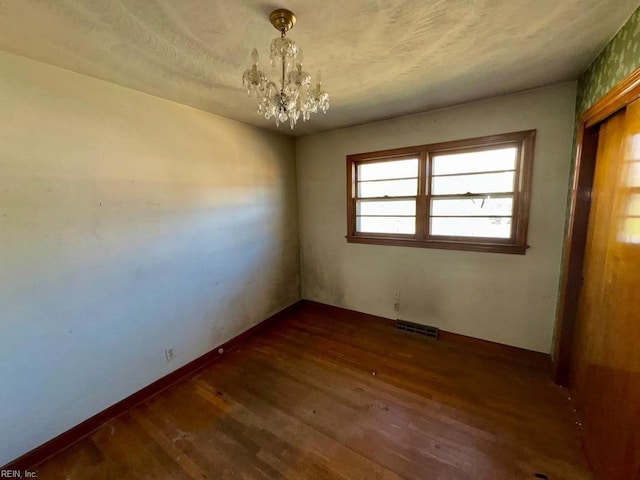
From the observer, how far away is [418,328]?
286cm

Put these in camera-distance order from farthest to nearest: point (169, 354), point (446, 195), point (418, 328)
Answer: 1. point (418, 328)
2. point (446, 195)
3. point (169, 354)

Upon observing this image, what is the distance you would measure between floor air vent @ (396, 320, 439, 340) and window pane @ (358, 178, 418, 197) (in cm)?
147

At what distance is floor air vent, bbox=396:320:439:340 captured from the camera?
9.11 feet

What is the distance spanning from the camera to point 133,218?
1910 millimetres

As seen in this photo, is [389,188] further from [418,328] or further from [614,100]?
[614,100]

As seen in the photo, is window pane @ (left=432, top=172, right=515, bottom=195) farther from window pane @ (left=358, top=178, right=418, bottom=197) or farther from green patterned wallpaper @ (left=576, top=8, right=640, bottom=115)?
green patterned wallpaper @ (left=576, top=8, right=640, bottom=115)

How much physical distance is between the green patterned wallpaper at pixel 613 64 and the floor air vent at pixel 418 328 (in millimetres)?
2248

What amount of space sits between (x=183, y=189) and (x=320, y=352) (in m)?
2.04

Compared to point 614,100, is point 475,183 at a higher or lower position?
lower

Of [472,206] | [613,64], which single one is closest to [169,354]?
[472,206]

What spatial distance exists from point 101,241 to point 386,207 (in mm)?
2641

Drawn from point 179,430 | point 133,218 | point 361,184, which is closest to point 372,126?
point 361,184

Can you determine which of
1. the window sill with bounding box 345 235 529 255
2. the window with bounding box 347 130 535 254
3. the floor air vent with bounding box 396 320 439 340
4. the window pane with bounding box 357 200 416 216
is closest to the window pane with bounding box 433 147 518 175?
the window with bounding box 347 130 535 254

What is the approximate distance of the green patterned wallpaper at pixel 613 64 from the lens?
1.21 meters
